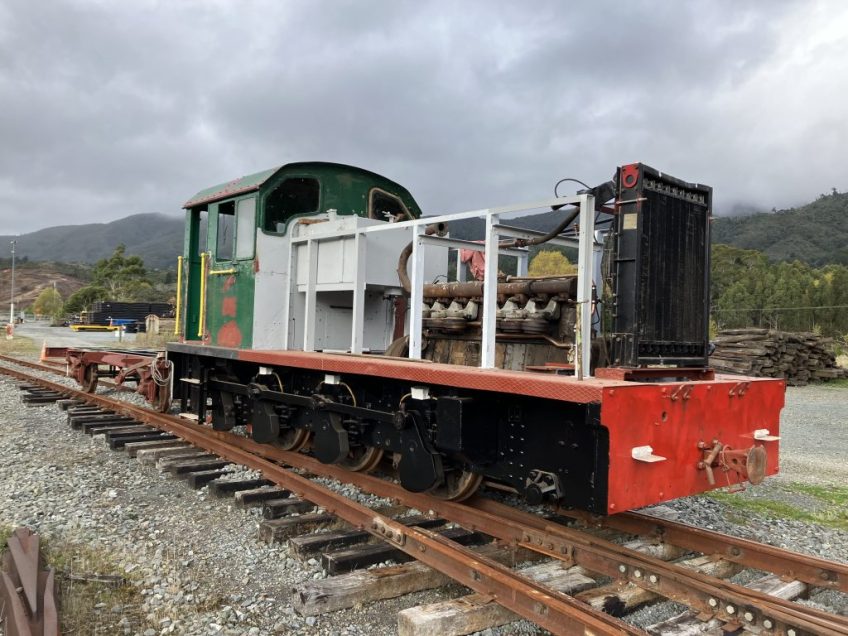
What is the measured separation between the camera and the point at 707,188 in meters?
4.38

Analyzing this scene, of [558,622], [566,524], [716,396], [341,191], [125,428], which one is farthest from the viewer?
[125,428]

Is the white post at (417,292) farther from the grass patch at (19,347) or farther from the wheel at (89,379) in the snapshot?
the grass patch at (19,347)

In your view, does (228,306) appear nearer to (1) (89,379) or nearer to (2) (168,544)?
(2) (168,544)

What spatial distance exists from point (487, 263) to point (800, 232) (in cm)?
9719

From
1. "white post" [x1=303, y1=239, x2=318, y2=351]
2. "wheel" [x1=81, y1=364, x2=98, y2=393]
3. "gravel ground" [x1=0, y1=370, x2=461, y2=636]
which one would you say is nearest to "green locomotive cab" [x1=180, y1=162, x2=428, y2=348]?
"white post" [x1=303, y1=239, x2=318, y2=351]

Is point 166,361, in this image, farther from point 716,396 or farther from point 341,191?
point 716,396

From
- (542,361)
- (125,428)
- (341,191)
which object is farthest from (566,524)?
(125,428)

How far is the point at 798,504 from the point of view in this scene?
5984mm

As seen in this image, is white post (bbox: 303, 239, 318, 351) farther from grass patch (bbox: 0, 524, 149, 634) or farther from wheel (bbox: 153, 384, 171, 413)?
wheel (bbox: 153, 384, 171, 413)

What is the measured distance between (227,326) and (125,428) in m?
2.42

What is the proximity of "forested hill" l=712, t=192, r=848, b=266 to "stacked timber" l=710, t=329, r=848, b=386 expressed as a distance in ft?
197

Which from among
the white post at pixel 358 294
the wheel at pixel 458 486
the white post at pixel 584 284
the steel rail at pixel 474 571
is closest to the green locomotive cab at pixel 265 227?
the white post at pixel 358 294

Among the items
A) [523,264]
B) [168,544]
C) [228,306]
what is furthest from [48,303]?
[523,264]

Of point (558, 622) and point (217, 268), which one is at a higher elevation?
point (217, 268)
